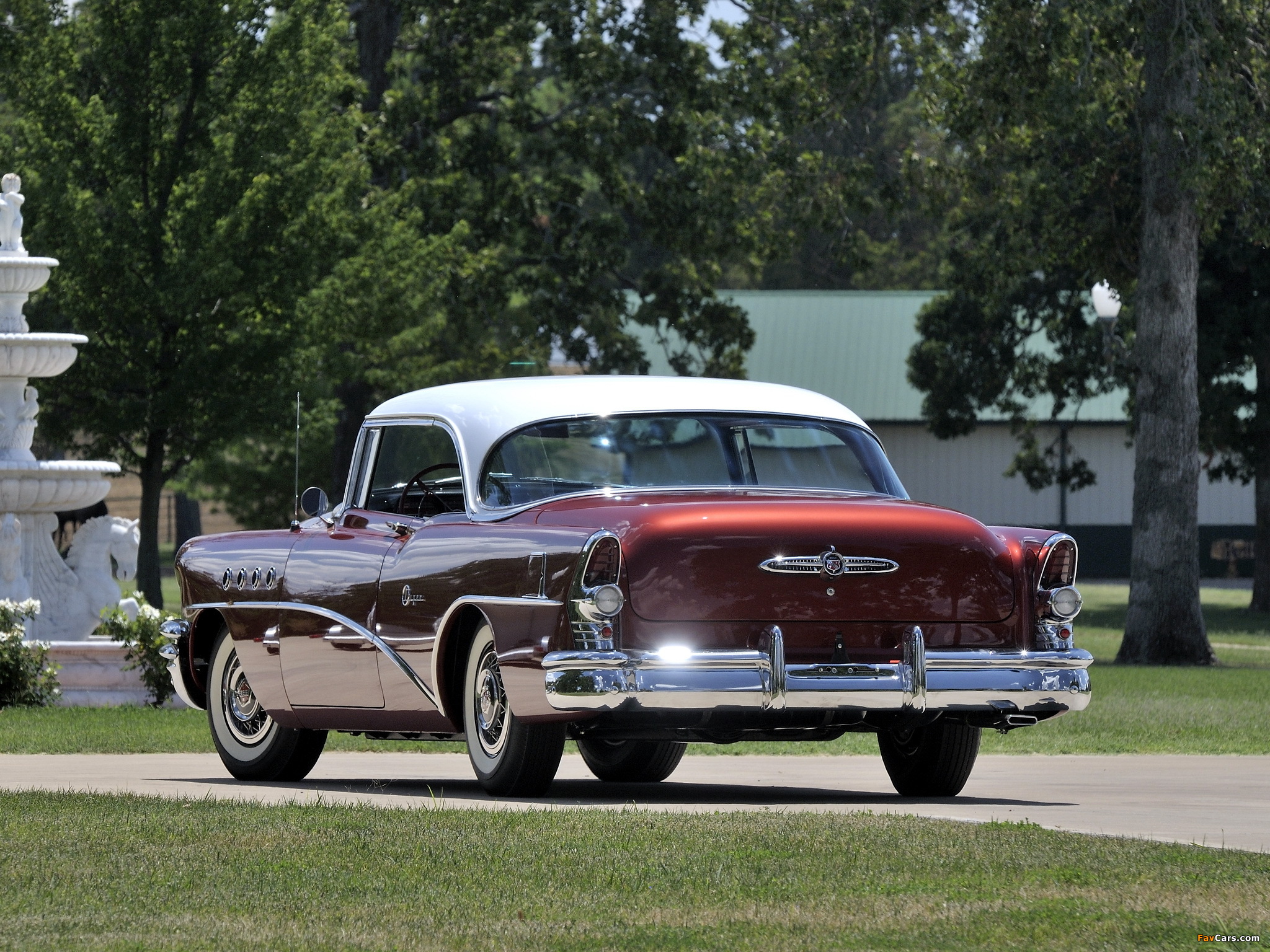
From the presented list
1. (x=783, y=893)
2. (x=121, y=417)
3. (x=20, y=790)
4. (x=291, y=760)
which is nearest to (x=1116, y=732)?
(x=291, y=760)

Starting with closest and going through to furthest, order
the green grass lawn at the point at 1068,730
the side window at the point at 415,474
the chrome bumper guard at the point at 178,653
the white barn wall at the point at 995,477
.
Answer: the side window at the point at 415,474 → the chrome bumper guard at the point at 178,653 → the green grass lawn at the point at 1068,730 → the white barn wall at the point at 995,477

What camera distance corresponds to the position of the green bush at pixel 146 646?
1798 cm

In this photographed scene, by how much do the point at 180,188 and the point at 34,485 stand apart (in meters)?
10.8

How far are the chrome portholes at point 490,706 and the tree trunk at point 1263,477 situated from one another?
106 feet

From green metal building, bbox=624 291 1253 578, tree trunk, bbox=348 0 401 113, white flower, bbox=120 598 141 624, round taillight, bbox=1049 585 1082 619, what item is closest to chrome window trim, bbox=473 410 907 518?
round taillight, bbox=1049 585 1082 619

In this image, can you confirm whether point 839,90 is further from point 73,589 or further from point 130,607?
point 130,607

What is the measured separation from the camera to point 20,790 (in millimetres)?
10289

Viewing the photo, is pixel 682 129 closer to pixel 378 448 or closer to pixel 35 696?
pixel 35 696

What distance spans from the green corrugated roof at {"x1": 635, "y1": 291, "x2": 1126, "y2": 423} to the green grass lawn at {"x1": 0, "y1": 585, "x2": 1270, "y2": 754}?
37530 millimetres

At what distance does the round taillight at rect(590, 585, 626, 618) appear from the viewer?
923 centimetres

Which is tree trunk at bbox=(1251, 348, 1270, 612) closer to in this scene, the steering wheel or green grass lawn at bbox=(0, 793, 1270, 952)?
the steering wheel

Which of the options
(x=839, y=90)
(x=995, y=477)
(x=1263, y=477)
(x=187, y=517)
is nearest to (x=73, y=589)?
(x=839, y=90)

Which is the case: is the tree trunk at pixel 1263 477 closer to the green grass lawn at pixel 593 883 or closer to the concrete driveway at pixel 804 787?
the concrete driveway at pixel 804 787

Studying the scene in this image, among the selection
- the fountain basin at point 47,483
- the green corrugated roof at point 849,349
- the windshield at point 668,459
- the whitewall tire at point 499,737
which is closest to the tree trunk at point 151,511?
the fountain basin at point 47,483
